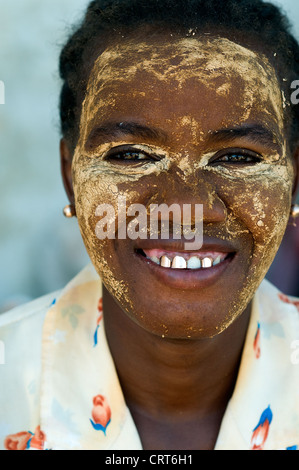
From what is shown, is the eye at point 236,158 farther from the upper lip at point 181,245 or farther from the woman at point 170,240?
the upper lip at point 181,245

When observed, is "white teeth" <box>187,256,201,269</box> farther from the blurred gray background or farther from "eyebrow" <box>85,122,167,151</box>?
the blurred gray background

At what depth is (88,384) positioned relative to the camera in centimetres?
194

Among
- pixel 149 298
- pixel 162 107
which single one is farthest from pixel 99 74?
pixel 149 298

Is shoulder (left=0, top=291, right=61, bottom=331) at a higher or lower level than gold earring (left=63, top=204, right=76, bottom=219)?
lower

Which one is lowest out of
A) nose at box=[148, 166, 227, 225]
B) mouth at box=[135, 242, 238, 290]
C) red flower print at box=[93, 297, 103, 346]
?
red flower print at box=[93, 297, 103, 346]

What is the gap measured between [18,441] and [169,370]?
1.68 feet

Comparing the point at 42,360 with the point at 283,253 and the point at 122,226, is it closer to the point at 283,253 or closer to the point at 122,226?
the point at 122,226

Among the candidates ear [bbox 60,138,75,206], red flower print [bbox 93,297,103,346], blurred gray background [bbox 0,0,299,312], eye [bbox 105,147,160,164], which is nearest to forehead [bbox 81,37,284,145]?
eye [bbox 105,147,160,164]

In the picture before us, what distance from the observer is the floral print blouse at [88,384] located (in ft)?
6.13

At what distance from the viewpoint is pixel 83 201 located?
1785 millimetres

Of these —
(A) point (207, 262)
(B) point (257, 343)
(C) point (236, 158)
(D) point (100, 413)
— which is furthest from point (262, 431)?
(C) point (236, 158)

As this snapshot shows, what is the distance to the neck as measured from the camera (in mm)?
1928

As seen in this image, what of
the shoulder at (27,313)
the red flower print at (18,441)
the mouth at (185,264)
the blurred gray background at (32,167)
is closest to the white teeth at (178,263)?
the mouth at (185,264)
